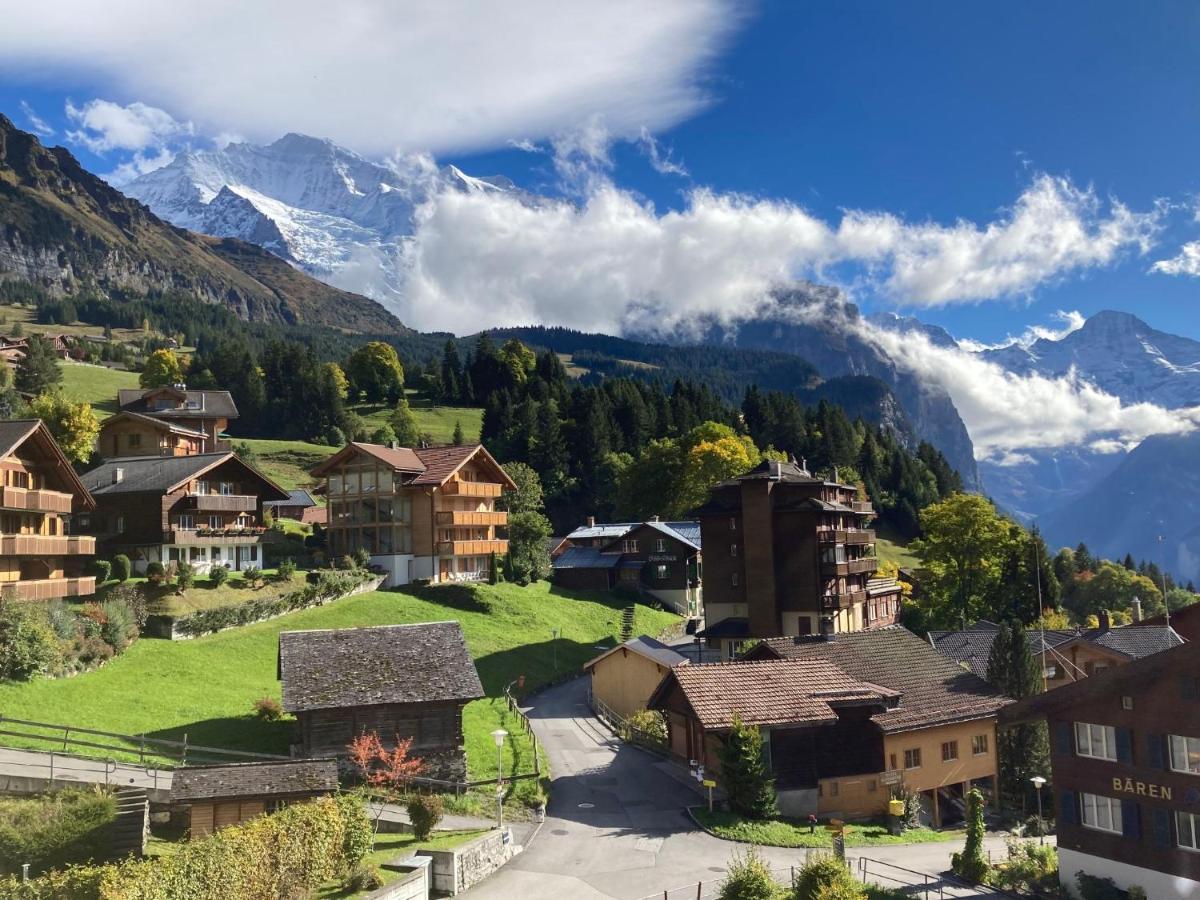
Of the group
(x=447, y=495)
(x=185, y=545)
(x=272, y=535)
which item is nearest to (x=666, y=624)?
(x=447, y=495)

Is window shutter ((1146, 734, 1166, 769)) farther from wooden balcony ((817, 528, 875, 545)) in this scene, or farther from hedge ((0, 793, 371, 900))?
wooden balcony ((817, 528, 875, 545))

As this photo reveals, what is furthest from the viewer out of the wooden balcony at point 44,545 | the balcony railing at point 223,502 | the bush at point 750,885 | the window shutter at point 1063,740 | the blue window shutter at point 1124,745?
the balcony railing at point 223,502

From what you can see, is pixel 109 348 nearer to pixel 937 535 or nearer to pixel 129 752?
pixel 937 535

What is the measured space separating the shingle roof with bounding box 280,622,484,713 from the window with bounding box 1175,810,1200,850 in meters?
24.5

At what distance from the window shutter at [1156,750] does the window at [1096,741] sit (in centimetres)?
127

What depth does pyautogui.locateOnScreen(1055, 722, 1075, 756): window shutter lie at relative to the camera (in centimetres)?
3472

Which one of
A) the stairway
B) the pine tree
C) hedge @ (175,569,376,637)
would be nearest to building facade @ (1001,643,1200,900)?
the pine tree

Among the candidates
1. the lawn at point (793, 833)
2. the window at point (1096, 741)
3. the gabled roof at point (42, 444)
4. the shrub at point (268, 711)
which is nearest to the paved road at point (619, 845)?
the lawn at point (793, 833)

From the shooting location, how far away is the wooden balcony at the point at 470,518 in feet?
238

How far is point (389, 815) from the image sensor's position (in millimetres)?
33625

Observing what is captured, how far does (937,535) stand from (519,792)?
192 feet

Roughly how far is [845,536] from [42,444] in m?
52.7

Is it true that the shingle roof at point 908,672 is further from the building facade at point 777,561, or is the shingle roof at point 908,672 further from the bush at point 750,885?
the bush at point 750,885

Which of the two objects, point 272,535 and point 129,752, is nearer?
point 129,752
